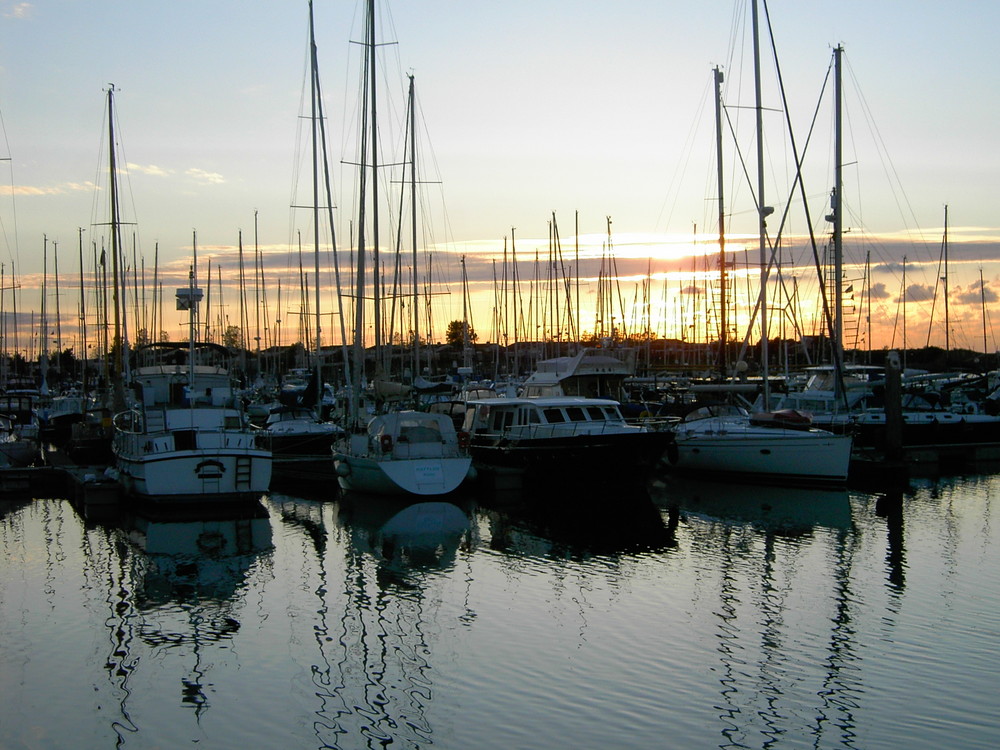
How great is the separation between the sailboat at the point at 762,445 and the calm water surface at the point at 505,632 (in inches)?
166

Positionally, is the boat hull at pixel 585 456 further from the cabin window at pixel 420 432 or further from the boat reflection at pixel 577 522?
the cabin window at pixel 420 432

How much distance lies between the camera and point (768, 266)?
116ft

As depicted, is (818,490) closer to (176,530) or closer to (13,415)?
(176,530)

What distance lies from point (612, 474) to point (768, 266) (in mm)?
9928

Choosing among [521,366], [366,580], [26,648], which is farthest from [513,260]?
[26,648]

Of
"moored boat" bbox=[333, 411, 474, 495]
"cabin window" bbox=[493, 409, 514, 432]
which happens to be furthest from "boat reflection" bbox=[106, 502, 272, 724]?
"cabin window" bbox=[493, 409, 514, 432]

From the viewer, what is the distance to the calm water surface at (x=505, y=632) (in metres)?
11.9

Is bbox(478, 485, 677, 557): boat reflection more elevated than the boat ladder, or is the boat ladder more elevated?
the boat ladder

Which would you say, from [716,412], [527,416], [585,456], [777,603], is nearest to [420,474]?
[585,456]

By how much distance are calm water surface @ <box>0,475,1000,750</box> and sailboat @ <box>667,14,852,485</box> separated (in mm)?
4215

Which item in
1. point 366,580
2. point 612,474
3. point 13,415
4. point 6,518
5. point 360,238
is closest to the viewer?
point 366,580

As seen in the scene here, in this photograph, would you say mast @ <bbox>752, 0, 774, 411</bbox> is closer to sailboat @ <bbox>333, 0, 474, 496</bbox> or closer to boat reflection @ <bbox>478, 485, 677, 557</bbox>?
boat reflection @ <bbox>478, 485, 677, 557</bbox>

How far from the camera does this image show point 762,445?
31.5 m

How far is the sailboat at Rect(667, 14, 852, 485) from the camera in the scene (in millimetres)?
30969
